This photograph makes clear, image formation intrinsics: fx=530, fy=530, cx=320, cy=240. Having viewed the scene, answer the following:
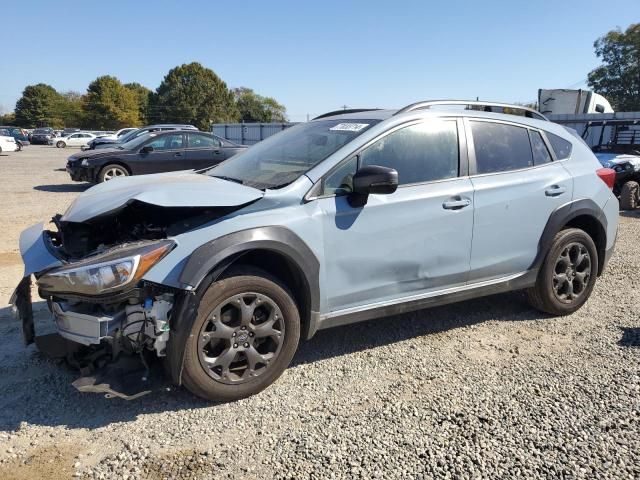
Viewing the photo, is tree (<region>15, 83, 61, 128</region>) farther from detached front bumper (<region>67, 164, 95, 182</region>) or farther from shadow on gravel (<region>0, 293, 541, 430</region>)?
shadow on gravel (<region>0, 293, 541, 430</region>)

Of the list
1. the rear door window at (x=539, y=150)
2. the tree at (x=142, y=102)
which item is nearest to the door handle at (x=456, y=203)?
the rear door window at (x=539, y=150)

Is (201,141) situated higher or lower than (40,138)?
higher

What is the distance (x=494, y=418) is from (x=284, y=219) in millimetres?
1708

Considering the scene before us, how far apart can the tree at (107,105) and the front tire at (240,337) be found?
8724 cm

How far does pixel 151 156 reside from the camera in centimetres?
1262

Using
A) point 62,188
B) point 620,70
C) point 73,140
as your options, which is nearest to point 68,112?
point 73,140

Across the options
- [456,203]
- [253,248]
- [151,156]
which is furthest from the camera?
[151,156]

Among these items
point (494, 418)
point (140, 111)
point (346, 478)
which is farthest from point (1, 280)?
point (140, 111)

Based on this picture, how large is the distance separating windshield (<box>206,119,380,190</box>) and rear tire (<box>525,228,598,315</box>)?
199 centimetres

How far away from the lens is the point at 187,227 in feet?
10.2

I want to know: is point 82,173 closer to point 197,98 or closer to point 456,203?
point 456,203

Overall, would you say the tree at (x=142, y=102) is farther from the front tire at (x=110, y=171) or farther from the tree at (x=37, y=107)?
the front tire at (x=110, y=171)

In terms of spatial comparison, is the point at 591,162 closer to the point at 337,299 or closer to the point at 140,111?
the point at 337,299

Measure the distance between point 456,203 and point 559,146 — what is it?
150 cm
